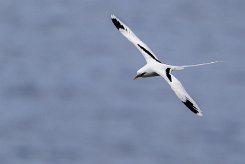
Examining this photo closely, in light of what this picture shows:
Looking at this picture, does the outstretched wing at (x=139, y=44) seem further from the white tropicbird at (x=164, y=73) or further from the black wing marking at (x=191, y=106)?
the black wing marking at (x=191, y=106)

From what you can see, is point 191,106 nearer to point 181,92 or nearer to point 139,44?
point 181,92

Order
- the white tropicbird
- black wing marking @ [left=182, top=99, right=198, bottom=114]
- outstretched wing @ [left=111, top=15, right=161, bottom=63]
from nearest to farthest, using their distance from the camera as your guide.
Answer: black wing marking @ [left=182, top=99, right=198, bottom=114] < the white tropicbird < outstretched wing @ [left=111, top=15, right=161, bottom=63]

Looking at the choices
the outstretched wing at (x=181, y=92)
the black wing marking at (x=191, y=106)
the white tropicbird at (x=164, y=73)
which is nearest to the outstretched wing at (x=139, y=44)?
the white tropicbird at (x=164, y=73)

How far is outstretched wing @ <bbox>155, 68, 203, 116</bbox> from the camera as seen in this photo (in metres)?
41.6

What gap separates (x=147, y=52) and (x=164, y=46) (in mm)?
38298

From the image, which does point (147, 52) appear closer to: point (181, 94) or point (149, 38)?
point (181, 94)

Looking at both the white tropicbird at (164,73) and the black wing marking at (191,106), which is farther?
the white tropicbird at (164,73)

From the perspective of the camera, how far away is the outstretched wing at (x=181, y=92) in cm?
4162

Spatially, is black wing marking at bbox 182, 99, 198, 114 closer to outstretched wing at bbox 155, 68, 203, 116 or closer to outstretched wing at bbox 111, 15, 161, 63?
outstretched wing at bbox 155, 68, 203, 116

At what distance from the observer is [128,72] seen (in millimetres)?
81188

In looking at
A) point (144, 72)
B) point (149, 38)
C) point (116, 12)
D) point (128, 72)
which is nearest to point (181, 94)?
point (144, 72)

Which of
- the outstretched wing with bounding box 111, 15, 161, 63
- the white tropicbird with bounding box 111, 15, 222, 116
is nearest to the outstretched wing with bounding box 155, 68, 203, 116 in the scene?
the white tropicbird with bounding box 111, 15, 222, 116

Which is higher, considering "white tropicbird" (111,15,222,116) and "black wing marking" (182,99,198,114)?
"white tropicbird" (111,15,222,116)

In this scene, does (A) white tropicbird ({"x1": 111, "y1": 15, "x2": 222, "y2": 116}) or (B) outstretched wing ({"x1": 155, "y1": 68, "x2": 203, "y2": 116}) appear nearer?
(B) outstretched wing ({"x1": 155, "y1": 68, "x2": 203, "y2": 116})
